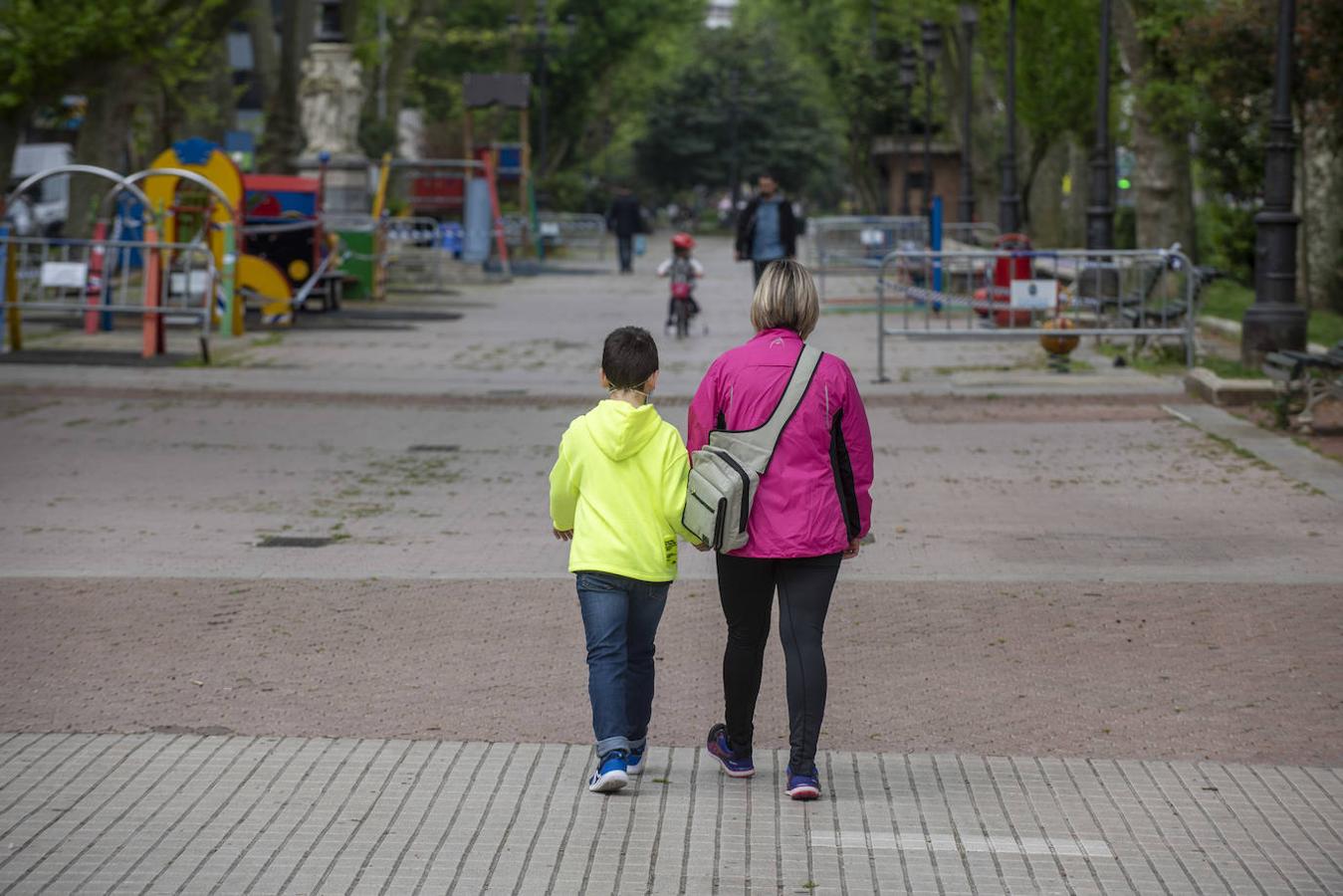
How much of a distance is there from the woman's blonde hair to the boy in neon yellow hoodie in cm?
34

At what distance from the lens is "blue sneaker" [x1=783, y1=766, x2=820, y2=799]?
552 centimetres

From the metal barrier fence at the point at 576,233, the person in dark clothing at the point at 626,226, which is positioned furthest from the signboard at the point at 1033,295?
the metal barrier fence at the point at 576,233

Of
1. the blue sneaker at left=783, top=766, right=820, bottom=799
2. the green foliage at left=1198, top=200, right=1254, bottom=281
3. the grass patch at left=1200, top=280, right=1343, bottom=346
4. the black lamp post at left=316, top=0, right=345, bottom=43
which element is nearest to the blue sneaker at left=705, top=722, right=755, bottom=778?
the blue sneaker at left=783, top=766, right=820, bottom=799

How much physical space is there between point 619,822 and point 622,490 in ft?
3.00

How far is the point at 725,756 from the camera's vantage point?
581 cm

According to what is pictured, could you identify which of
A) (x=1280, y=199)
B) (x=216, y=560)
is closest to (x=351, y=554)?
(x=216, y=560)

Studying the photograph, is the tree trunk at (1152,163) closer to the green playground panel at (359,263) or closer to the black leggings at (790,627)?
the green playground panel at (359,263)

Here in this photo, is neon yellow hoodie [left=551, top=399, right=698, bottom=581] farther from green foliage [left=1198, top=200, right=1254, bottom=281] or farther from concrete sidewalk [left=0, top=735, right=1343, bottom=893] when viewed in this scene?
green foliage [left=1198, top=200, right=1254, bottom=281]

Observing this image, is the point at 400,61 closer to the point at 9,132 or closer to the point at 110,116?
the point at 110,116

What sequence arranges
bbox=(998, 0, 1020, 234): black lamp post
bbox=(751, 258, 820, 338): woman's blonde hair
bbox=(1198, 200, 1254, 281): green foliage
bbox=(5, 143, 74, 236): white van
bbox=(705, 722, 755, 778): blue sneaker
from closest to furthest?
bbox=(751, 258, 820, 338): woman's blonde hair, bbox=(705, 722, 755, 778): blue sneaker, bbox=(998, 0, 1020, 234): black lamp post, bbox=(1198, 200, 1254, 281): green foliage, bbox=(5, 143, 74, 236): white van

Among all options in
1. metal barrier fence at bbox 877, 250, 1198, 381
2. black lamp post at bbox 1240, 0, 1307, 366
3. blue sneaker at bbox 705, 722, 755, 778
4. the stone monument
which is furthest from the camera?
the stone monument

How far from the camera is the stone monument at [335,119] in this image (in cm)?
3052

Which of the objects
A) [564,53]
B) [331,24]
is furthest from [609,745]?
[564,53]

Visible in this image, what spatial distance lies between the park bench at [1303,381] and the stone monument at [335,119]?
19.0m
